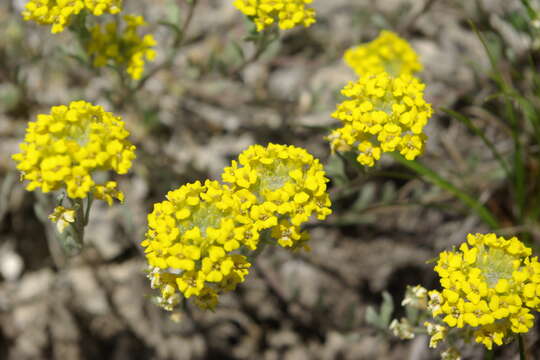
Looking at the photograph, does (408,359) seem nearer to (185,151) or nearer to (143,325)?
(143,325)

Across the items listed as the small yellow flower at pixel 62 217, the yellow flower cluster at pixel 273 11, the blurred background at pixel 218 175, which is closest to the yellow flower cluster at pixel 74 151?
the small yellow flower at pixel 62 217

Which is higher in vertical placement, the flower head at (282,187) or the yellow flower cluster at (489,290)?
the flower head at (282,187)

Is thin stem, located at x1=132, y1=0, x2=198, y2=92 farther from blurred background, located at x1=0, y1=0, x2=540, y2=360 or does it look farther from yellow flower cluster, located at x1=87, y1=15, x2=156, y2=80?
yellow flower cluster, located at x1=87, y1=15, x2=156, y2=80

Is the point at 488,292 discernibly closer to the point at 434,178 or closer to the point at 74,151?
the point at 434,178

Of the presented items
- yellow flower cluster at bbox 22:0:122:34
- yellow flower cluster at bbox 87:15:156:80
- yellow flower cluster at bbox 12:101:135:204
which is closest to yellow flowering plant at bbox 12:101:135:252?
yellow flower cluster at bbox 12:101:135:204

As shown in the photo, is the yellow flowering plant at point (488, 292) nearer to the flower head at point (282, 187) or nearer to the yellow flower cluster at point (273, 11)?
the flower head at point (282, 187)

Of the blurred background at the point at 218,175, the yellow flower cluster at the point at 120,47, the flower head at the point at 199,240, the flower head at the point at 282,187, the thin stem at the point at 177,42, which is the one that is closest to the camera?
the flower head at the point at 199,240

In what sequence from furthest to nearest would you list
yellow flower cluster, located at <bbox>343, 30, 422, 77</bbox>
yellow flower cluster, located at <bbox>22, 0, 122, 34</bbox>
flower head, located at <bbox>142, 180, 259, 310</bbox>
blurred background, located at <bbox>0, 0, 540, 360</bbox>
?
1. blurred background, located at <bbox>0, 0, 540, 360</bbox>
2. yellow flower cluster, located at <bbox>343, 30, 422, 77</bbox>
3. yellow flower cluster, located at <bbox>22, 0, 122, 34</bbox>
4. flower head, located at <bbox>142, 180, 259, 310</bbox>
